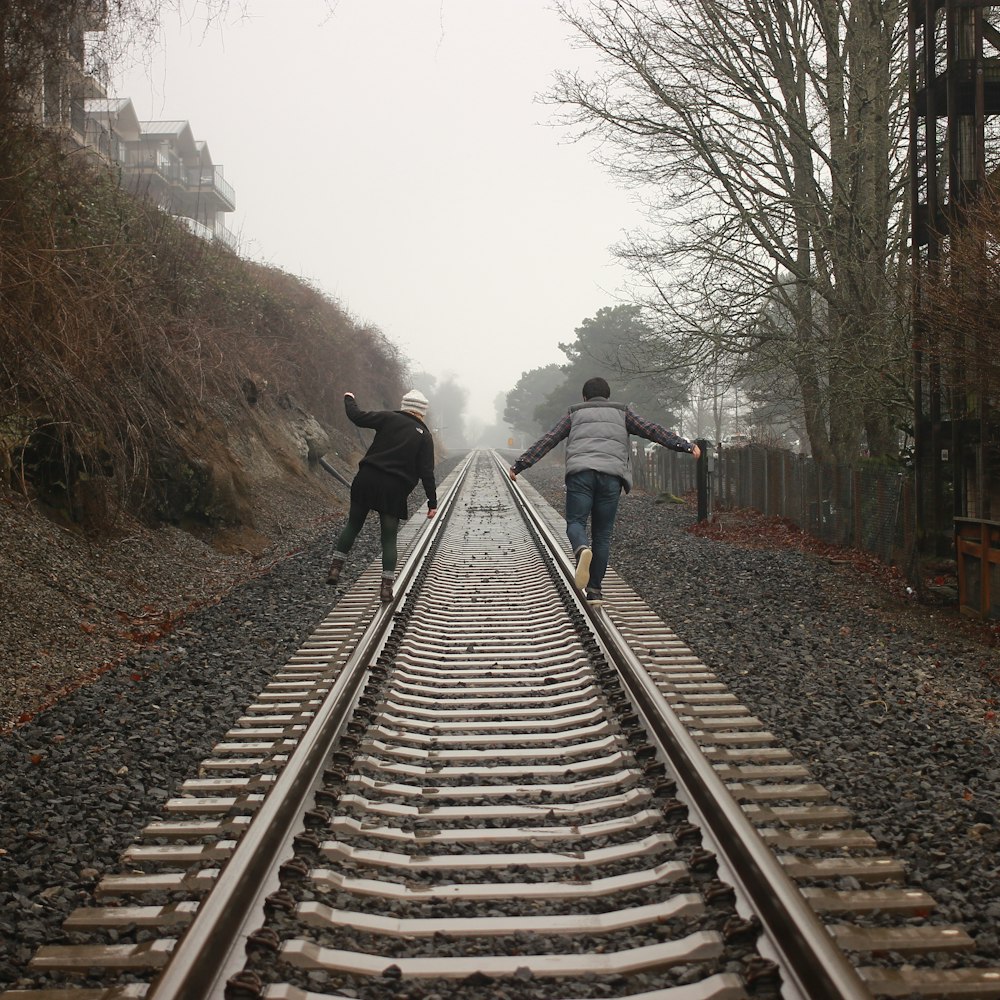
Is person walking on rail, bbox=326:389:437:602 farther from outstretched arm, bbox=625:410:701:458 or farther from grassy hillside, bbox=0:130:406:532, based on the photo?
grassy hillside, bbox=0:130:406:532

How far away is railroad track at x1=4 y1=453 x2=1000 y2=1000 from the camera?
278cm

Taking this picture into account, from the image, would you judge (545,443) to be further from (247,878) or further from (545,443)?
(247,878)

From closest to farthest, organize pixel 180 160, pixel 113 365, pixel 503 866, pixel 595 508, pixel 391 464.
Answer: pixel 503 866
pixel 595 508
pixel 391 464
pixel 113 365
pixel 180 160

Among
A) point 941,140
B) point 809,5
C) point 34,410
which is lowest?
point 34,410

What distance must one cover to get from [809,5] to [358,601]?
11.4 metres

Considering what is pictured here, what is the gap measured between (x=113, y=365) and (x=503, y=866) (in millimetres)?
8447

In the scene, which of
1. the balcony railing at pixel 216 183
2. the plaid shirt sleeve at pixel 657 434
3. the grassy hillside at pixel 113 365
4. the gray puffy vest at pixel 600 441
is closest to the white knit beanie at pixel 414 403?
the gray puffy vest at pixel 600 441

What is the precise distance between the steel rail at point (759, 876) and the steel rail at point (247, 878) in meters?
1.50

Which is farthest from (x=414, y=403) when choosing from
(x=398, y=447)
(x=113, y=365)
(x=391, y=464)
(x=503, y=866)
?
(x=503, y=866)

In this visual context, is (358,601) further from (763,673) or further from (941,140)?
(941,140)

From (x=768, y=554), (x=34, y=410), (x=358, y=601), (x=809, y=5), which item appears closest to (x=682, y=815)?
(x=358, y=601)

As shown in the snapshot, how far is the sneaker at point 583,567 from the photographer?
8109mm

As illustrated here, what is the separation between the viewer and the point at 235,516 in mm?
13180

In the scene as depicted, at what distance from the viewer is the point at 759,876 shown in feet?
10.3
